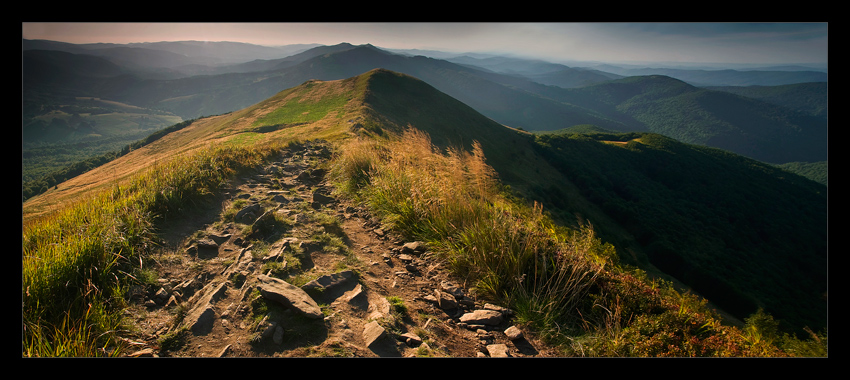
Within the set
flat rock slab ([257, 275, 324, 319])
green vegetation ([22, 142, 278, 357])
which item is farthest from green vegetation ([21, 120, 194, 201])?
flat rock slab ([257, 275, 324, 319])

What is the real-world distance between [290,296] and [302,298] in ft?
→ 0.35

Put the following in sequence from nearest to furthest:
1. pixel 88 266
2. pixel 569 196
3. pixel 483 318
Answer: pixel 88 266 → pixel 483 318 → pixel 569 196

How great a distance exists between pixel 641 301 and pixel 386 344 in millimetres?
2433

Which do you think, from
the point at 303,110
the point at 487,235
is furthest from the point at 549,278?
the point at 303,110

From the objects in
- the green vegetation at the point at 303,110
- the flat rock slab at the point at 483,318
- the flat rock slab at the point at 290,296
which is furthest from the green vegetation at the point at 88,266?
the green vegetation at the point at 303,110

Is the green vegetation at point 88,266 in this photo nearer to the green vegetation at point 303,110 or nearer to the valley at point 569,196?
the valley at point 569,196

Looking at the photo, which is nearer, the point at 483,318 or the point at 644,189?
the point at 483,318

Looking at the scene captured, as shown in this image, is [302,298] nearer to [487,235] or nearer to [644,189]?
[487,235]

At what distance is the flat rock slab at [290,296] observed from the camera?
105 inches

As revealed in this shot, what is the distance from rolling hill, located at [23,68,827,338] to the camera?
3600 cm

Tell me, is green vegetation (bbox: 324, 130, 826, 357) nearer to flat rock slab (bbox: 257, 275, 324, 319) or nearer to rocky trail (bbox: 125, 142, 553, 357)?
rocky trail (bbox: 125, 142, 553, 357)

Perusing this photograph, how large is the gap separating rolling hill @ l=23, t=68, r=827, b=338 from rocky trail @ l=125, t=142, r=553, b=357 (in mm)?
16756

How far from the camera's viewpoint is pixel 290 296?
9.23 feet

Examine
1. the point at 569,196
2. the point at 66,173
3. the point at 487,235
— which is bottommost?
the point at 569,196
